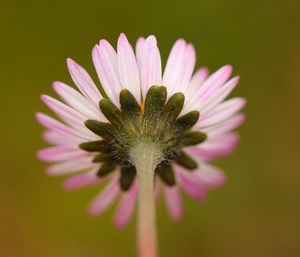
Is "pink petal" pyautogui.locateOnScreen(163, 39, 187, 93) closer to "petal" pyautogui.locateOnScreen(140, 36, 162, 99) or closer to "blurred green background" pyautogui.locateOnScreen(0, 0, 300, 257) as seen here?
"petal" pyautogui.locateOnScreen(140, 36, 162, 99)

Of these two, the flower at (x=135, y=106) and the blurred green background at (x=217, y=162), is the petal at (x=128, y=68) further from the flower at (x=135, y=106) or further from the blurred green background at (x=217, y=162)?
the blurred green background at (x=217, y=162)

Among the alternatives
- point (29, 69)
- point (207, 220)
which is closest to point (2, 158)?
point (29, 69)

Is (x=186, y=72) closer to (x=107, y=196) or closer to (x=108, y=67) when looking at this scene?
(x=108, y=67)

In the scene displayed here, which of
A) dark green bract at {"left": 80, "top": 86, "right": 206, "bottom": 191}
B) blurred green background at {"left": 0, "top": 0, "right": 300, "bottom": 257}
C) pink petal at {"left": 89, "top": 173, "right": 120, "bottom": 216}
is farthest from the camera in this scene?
blurred green background at {"left": 0, "top": 0, "right": 300, "bottom": 257}

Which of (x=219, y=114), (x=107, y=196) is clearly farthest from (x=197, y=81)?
(x=107, y=196)

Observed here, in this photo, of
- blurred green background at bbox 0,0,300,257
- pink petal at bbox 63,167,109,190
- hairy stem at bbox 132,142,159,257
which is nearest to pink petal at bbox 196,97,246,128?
hairy stem at bbox 132,142,159,257

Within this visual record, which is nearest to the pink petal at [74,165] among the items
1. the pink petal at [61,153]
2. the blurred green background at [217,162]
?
the pink petal at [61,153]
